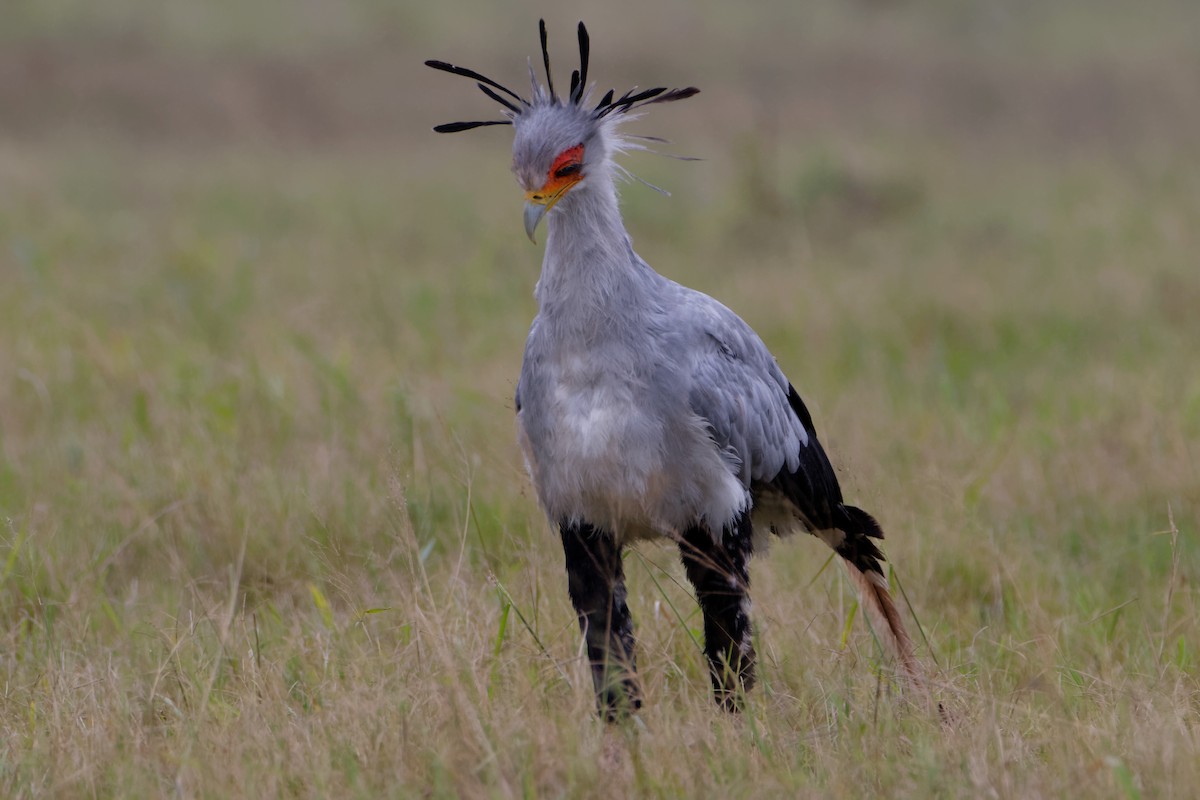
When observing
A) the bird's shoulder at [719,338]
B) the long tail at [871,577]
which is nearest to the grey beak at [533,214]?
the bird's shoulder at [719,338]

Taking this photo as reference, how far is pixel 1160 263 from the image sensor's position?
8633mm

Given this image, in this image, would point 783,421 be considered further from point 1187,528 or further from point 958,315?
point 958,315

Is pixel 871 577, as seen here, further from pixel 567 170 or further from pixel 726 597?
pixel 567 170

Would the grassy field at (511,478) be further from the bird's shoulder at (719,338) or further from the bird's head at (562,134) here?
the bird's head at (562,134)

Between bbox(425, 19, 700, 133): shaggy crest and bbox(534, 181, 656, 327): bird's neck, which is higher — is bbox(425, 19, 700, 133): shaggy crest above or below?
above

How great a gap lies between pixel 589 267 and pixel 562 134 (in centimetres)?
31

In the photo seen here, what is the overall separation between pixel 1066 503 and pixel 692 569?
80.9 inches

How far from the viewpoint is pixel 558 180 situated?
3289 mm

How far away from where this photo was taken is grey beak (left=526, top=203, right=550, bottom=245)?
3195 millimetres

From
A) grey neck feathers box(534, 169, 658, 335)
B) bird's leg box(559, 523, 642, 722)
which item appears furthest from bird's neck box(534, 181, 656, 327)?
bird's leg box(559, 523, 642, 722)

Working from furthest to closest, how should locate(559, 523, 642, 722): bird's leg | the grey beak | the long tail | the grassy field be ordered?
1. the long tail
2. locate(559, 523, 642, 722): bird's leg
3. the grey beak
4. the grassy field

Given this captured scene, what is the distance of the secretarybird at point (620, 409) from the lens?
320cm

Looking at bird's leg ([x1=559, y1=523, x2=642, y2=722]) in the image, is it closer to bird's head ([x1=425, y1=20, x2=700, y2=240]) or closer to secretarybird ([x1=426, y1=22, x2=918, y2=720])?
secretarybird ([x1=426, y1=22, x2=918, y2=720])

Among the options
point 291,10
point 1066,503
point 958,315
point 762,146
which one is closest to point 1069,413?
point 1066,503
